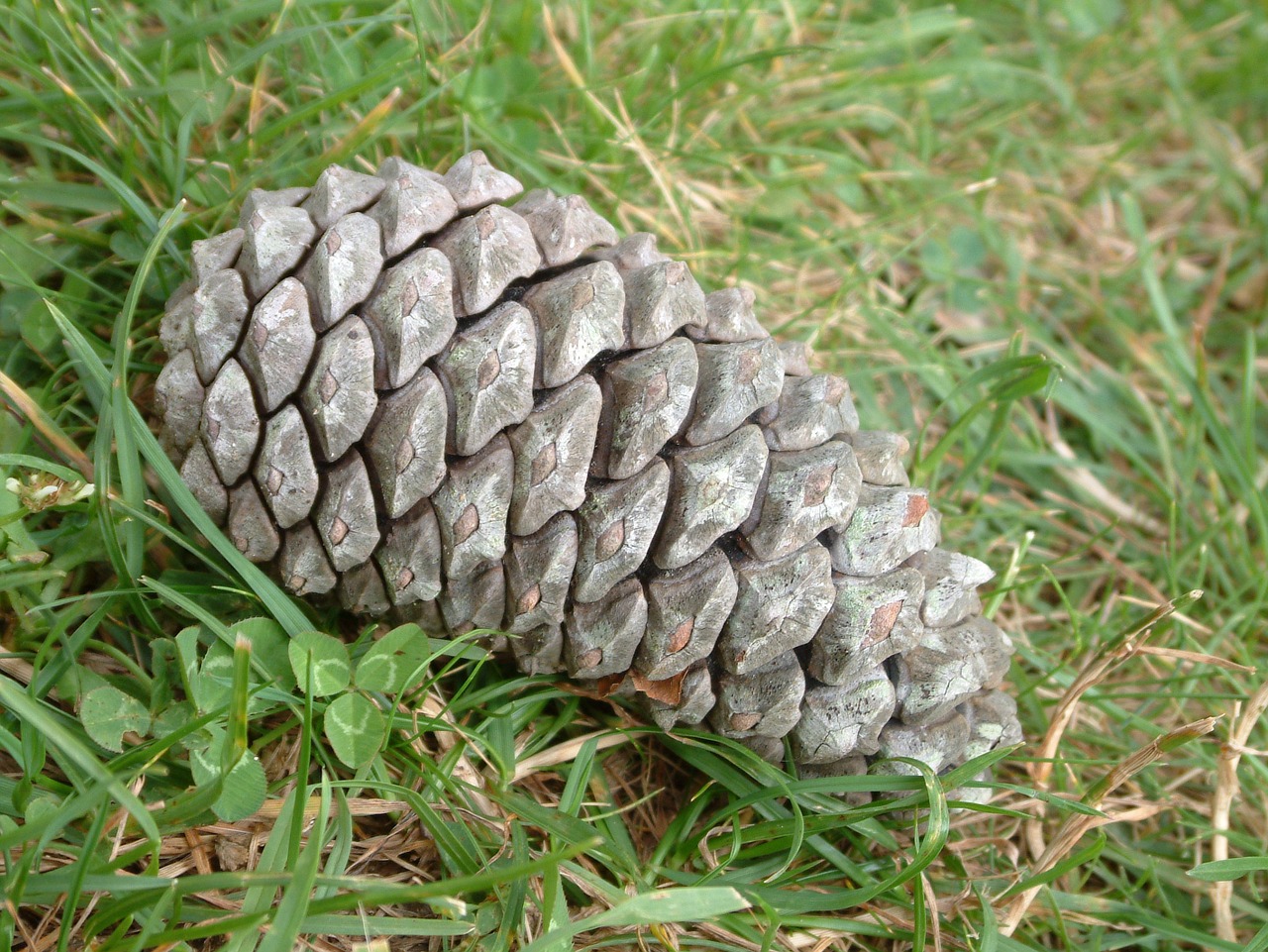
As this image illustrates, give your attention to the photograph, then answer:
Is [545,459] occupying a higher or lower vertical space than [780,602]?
higher

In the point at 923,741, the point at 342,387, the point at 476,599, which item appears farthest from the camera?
the point at 923,741

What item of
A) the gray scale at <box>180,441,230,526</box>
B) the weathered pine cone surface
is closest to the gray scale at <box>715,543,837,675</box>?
the weathered pine cone surface

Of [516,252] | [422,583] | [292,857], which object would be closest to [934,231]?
[516,252]

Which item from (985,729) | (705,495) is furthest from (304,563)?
(985,729)

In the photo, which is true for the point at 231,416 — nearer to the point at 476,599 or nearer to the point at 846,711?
the point at 476,599

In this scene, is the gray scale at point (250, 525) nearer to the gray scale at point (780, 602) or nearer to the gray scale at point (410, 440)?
the gray scale at point (410, 440)

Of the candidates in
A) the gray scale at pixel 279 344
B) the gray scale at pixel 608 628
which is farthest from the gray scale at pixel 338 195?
the gray scale at pixel 608 628

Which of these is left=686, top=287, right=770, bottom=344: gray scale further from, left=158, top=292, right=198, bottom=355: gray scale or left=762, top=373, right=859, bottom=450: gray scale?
left=158, top=292, right=198, bottom=355: gray scale

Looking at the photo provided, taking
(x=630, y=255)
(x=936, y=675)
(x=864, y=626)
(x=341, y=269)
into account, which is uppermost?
(x=341, y=269)
